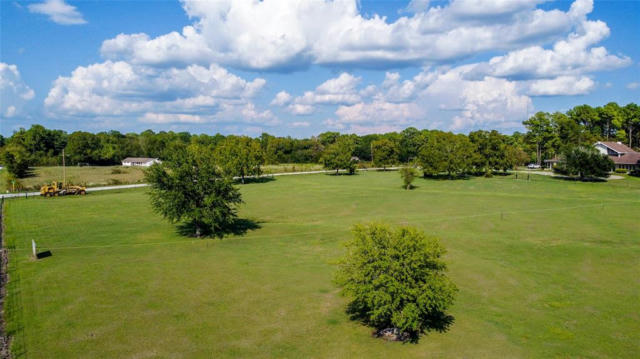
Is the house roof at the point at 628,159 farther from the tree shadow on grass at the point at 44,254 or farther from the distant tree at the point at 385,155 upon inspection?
the tree shadow on grass at the point at 44,254

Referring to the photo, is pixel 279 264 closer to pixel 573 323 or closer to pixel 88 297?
pixel 88 297

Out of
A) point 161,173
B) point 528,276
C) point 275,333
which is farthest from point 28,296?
point 528,276

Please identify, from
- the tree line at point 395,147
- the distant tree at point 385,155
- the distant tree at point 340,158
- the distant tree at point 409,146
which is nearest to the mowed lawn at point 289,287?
the tree line at point 395,147

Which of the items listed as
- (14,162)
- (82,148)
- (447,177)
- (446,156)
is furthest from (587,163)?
(82,148)

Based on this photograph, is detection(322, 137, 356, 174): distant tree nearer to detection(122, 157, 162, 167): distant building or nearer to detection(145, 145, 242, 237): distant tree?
detection(145, 145, 242, 237): distant tree

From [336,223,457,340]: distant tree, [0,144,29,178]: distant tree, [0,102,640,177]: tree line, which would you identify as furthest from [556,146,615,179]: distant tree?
[0,144,29,178]: distant tree
